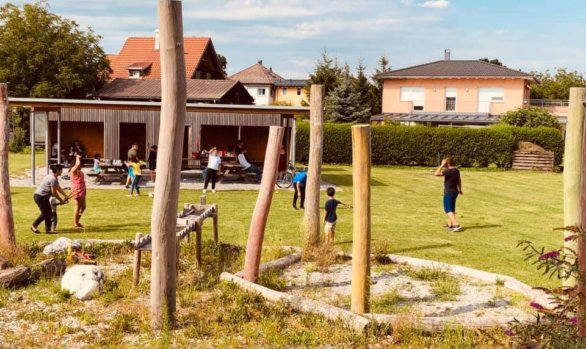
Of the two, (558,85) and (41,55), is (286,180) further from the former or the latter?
(558,85)

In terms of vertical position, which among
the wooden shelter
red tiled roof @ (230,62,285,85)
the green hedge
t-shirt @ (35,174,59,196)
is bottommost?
t-shirt @ (35,174,59,196)

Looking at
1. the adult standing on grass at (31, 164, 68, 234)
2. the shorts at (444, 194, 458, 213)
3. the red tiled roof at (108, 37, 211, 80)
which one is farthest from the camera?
the red tiled roof at (108, 37, 211, 80)

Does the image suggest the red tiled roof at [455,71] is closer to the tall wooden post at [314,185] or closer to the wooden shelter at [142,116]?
the wooden shelter at [142,116]

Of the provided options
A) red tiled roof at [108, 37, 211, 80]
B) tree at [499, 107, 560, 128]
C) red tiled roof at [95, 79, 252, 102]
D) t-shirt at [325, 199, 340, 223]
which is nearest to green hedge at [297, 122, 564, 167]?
tree at [499, 107, 560, 128]

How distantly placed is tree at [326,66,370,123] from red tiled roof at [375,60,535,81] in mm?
4070

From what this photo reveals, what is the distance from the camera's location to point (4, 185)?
10.2 meters

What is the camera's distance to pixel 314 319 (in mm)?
7352

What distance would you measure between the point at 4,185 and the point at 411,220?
9.06 metres

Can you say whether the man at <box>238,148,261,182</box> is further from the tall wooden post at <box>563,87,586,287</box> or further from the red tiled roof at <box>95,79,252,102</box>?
the tall wooden post at <box>563,87,586,287</box>

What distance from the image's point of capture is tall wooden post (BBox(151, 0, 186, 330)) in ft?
22.5

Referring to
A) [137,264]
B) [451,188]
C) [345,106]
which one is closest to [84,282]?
[137,264]

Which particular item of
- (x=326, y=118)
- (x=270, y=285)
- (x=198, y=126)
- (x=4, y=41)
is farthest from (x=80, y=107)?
(x=326, y=118)

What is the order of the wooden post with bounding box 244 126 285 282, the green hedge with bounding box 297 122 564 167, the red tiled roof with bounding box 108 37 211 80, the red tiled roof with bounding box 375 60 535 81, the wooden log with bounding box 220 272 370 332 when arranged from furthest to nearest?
the red tiled roof with bounding box 375 60 535 81
the red tiled roof with bounding box 108 37 211 80
the green hedge with bounding box 297 122 564 167
the wooden post with bounding box 244 126 285 282
the wooden log with bounding box 220 272 370 332

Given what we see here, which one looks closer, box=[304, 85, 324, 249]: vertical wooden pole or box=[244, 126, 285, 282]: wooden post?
box=[244, 126, 285, 282]: wooden post
